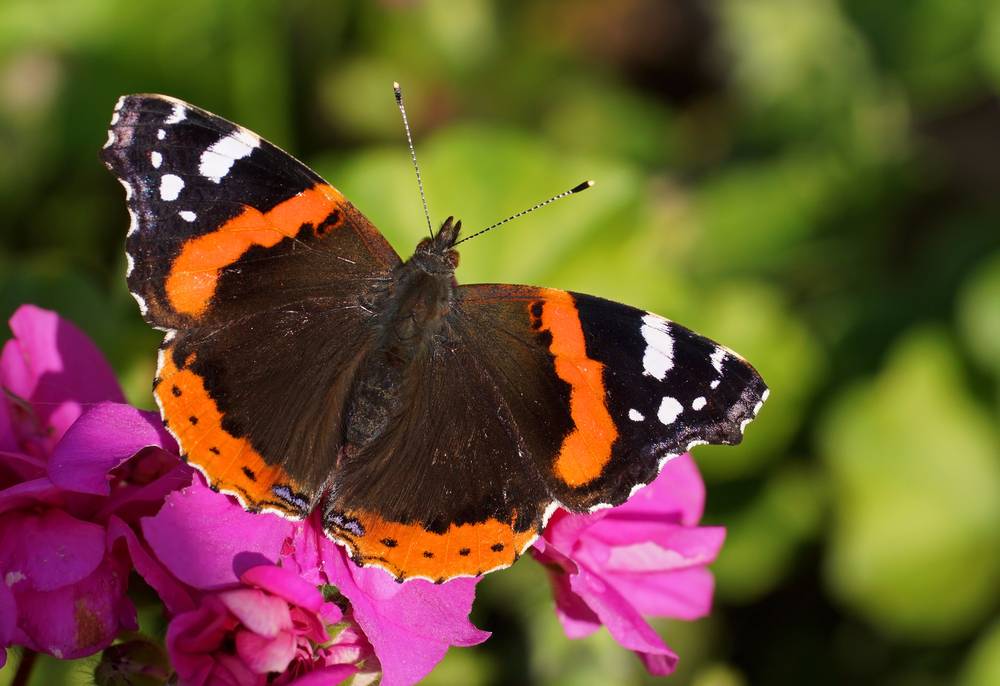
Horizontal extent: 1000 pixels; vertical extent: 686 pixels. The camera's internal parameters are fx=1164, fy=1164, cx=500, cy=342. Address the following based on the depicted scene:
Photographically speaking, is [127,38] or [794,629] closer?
[794,629]

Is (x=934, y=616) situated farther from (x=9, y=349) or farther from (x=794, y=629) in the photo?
(x=9, y=349)

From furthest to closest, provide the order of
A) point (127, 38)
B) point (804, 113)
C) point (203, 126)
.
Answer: point (804, 113) < point (127, 38) < point (203, 126)

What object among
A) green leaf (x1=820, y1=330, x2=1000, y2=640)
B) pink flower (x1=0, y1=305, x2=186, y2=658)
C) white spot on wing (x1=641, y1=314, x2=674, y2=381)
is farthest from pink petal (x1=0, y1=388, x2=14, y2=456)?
green leaf (x1=820, y1=330, x2=1000, y2=640)

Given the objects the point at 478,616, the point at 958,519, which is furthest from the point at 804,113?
the point at 478,616

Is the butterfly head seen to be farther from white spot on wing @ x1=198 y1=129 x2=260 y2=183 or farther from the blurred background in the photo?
the blurred background

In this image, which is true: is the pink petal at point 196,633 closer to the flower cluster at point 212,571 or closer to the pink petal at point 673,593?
the flower cluster at point 212,571

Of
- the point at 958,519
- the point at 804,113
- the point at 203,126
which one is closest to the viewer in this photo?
the point at 203,126
